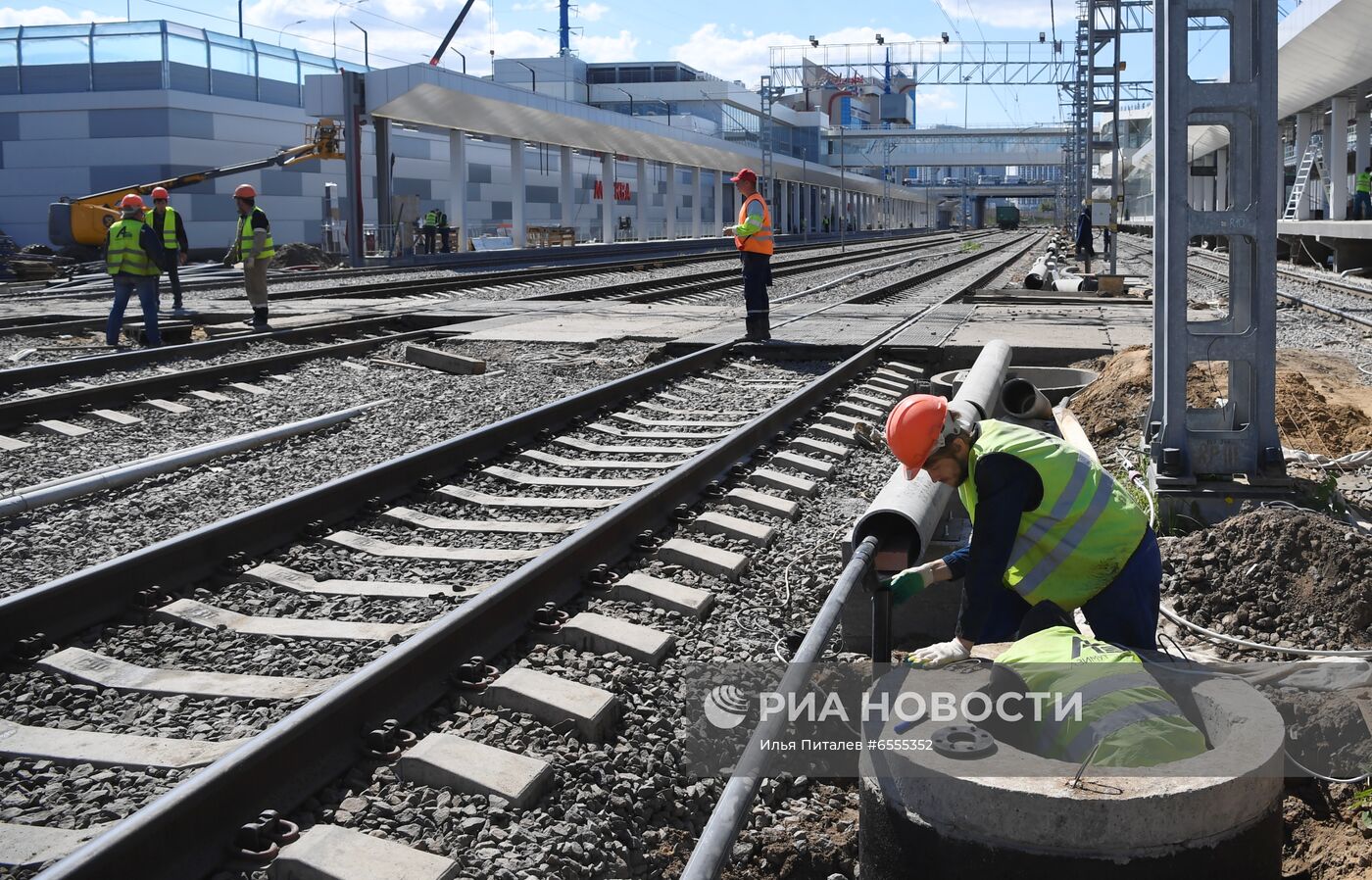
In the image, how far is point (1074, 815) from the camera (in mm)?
2877

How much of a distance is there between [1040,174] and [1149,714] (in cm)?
17901

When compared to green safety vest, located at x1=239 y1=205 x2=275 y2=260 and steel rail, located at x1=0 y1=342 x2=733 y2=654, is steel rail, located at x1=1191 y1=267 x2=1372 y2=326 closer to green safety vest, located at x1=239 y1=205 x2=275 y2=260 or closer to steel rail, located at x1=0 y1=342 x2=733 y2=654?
steel rail, located at x1=0 y1=342 x2=733 y2=654

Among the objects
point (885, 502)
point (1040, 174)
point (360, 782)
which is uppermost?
point (1040, 174)

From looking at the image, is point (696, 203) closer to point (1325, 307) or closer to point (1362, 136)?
point (1362, 136)

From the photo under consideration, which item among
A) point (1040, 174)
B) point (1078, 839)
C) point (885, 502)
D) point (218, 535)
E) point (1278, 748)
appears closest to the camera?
point (1078, 839)

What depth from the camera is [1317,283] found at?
28594 millimetres

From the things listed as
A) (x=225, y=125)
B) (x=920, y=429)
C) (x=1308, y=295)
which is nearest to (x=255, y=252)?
(x=920, y=429)

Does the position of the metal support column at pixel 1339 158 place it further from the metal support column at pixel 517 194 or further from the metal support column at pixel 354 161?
the metal support column at pixel 354 161

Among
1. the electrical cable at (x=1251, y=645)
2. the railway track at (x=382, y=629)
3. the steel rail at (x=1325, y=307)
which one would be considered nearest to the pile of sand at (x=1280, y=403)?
the railway track at (x=382, y=629)

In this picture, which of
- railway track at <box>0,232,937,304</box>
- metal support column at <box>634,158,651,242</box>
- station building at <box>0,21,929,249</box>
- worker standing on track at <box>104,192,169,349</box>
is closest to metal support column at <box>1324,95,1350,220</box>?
railway track at <box>0,232,937,304</box>

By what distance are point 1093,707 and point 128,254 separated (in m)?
13.6

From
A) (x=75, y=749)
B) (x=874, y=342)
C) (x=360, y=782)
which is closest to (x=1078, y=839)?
(x=360, y=782)

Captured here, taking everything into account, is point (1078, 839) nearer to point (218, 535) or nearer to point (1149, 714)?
point (1149, 714)

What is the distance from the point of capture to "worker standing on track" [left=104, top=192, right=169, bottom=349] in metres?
14.7
